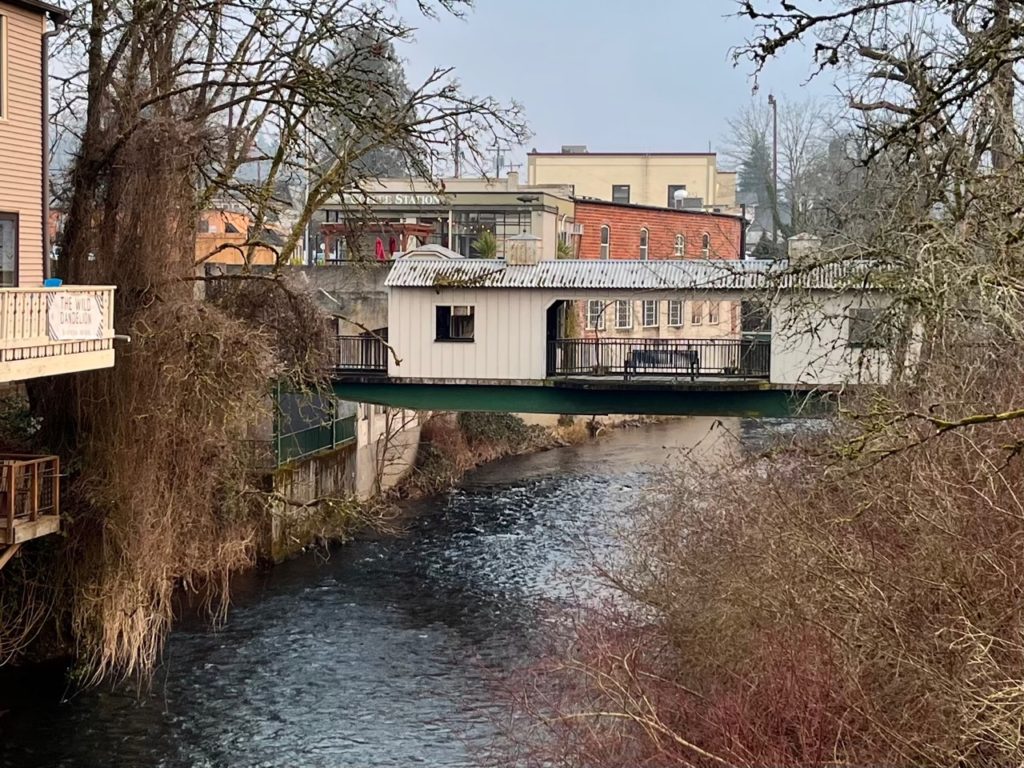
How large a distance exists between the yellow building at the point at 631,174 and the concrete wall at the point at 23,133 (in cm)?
4660

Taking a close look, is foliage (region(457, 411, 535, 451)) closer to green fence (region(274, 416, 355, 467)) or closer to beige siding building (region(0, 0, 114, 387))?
green fence (region(274, 416, 355, 467))

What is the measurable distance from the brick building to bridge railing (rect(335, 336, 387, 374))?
14283 millimetres

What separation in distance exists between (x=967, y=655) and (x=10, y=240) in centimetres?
1490

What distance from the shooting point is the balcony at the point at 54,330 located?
16.2 metres

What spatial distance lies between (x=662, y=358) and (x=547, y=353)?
259 cm

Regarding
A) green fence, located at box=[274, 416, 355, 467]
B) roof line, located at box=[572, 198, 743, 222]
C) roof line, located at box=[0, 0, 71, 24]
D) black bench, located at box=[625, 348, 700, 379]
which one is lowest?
green fence, located at box=[274, 416, 355, 467]

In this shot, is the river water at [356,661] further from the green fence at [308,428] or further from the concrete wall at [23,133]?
the concrete wall at [23,133]

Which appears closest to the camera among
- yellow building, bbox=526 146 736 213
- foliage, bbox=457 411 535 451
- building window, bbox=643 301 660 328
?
foliage, bbox=457 411 535 451

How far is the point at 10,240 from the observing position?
1877cm

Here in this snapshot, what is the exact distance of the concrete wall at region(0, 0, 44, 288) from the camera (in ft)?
60.8

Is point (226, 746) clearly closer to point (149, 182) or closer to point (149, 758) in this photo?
point (149, 758)

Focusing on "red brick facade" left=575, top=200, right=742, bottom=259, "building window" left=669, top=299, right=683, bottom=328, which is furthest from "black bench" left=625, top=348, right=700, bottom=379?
"red brick facade" left=575, top=200, right=742, bottom=259

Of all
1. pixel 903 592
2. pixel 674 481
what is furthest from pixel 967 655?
pixel 674 481

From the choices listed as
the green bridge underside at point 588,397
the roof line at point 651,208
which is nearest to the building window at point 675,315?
the roof line at point 651,208
